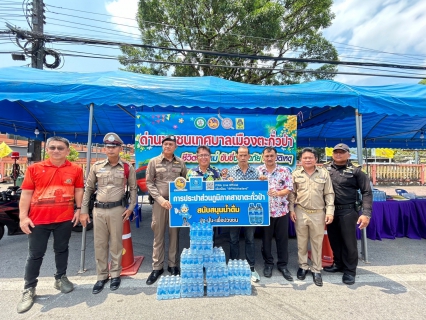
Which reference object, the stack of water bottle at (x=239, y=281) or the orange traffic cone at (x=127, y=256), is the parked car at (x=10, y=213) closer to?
the orange traffic cone at (x=127, y=256)

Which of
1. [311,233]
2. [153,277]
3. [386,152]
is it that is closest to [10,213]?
[153,277]

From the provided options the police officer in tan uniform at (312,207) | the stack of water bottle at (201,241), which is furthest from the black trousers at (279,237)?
the stack of water bottle at (201,241)

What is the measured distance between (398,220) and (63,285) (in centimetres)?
633

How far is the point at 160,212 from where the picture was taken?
3.04 m

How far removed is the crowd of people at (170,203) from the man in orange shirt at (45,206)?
10mm

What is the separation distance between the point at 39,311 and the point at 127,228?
124 cm

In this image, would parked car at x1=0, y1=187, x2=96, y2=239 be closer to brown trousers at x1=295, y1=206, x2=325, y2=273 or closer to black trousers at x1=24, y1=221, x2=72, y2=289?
black trousers at x1=24, y1=221, x2=72, y2=289

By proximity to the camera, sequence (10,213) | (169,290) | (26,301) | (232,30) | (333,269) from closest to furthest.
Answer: (26,301) < (169,290) < (333,269) < (10,213) < (232,30)

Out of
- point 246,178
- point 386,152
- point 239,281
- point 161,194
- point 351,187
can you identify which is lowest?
point 239,281

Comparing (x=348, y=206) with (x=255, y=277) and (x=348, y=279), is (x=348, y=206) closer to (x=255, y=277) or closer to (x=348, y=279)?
(x=348, y=279)

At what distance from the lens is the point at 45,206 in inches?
101

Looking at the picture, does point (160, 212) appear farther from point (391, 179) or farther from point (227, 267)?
point (391, 179)

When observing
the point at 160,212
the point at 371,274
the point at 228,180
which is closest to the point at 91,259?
the point at 160,212

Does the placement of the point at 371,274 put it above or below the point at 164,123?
below
